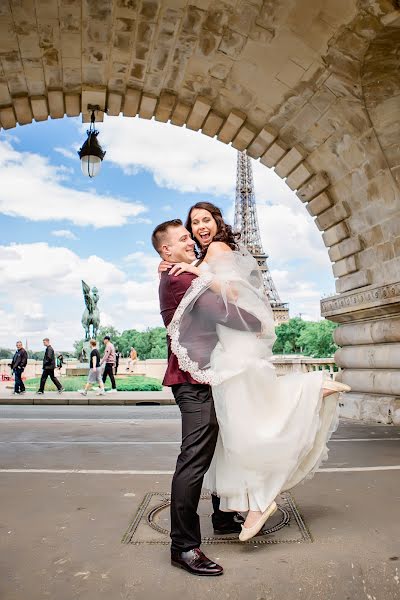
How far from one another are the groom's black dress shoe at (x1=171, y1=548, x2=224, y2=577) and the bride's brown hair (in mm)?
1873

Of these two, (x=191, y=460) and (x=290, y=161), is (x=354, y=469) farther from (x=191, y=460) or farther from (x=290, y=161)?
(x=290, y=161)

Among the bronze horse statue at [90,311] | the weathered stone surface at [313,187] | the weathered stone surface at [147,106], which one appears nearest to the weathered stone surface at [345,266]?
the weathered stone surface at [313,187]

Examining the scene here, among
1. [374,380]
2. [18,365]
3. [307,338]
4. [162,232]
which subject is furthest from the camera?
[307,338]

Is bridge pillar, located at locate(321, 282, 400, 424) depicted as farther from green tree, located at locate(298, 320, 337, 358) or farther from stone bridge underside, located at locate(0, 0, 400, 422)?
green tree, located at locate(298, 320, 337, 358)

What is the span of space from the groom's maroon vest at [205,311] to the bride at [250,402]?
36 mm

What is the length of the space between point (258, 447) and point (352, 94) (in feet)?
22.7

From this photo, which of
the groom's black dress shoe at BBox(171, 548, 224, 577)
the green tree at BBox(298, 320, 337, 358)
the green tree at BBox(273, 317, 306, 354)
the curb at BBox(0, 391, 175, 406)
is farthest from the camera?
the green tree at BBox(273, 317, 306, 354)

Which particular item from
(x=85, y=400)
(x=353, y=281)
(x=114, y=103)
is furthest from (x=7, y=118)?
(x=85, y=400)

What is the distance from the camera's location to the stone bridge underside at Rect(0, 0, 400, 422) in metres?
7.40

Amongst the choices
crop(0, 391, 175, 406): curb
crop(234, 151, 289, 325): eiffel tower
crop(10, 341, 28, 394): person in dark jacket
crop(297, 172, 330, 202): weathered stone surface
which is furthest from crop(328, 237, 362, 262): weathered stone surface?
crop(234, 151, 289, 325): eiffel tower

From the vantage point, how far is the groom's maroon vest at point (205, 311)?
2992 mm

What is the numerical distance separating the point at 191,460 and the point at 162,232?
1.42 m

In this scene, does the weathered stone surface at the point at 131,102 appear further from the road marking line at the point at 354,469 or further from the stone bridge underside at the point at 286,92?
the road marking line at the point at 354,469

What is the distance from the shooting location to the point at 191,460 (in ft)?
9.27
